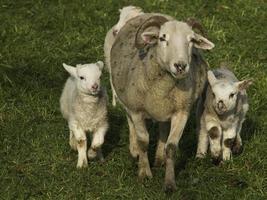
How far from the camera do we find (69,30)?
39.4ft

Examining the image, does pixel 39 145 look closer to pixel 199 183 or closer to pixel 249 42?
pixel 199 183

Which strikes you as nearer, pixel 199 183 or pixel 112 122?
pixel 199 183

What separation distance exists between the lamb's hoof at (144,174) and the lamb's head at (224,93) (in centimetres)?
96

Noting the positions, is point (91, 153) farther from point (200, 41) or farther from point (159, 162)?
point (200, 41)

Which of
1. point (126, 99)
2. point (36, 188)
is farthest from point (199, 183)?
point (36, 188)

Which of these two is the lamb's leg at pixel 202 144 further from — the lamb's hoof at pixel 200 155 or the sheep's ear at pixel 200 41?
the sheep's ear at pixel 200 41

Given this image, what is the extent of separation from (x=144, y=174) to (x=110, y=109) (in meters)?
2.12

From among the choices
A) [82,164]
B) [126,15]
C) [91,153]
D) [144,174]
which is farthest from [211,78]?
[126,15]

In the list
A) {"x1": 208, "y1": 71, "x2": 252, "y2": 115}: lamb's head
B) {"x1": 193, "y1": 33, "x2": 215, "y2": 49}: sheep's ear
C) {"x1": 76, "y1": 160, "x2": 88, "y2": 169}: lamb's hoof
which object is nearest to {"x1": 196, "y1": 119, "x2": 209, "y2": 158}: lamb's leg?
{"x1": 208, "y1": 71, "x2": 252, "y2": 115}: lamb's head

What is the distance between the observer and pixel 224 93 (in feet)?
24.3

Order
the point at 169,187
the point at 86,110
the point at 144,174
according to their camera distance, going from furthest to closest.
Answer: the point at 86,110 → the point at 144,174 → the point at 169,187

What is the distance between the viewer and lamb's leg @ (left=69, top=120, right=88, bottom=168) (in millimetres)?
7664

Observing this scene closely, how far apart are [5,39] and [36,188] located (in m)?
4.78

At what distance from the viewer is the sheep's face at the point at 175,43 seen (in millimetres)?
6562
